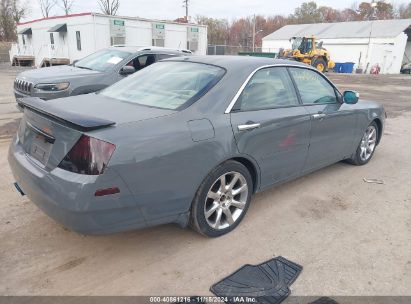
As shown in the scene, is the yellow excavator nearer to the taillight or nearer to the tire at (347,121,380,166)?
the tire at (347,121,380,166)

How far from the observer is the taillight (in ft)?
7.82

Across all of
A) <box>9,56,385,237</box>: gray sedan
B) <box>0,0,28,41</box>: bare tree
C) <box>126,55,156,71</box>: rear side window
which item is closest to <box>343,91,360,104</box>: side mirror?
<box>9,56,385,237</box>: gray sedan

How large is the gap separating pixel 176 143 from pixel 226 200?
0.87 m

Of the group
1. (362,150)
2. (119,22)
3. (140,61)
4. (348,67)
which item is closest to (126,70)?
(140,61)

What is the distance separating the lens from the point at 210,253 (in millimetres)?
3039

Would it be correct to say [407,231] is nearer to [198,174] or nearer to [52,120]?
[198,174]

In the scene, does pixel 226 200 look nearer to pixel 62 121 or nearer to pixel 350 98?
pixel 62 121

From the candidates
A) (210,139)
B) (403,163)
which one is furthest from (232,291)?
(403,163)

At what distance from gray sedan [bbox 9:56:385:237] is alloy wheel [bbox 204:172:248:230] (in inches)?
0.4

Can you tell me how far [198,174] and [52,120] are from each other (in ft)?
3.90

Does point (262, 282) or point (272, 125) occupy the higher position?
point (272, 125)

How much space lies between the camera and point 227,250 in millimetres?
3094

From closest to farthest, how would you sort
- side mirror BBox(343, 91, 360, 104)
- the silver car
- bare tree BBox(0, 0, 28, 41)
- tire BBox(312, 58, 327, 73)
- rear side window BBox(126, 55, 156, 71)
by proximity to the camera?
side mirror BBox(343, 91, 360, 104)
the silver car
rear side window BBox(126, 55, 156, 71)
tire BBox(312, 58, 327, 73)
bare tree BBox(0, 0, 28, 41)

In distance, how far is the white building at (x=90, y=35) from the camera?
23.6 m
